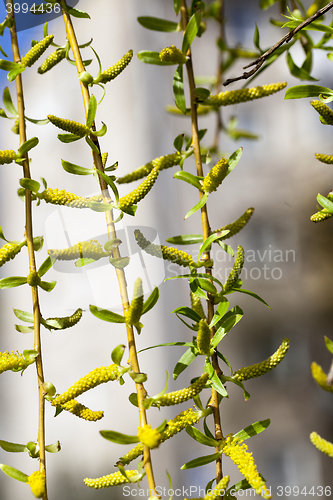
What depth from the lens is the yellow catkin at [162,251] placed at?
0.27 meters

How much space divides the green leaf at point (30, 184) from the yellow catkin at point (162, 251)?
94 millimetres

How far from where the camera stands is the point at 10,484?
2.13 ft

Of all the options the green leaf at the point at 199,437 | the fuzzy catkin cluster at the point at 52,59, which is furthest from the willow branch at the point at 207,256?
the fuzzy catkin cluster at the point at 52,59

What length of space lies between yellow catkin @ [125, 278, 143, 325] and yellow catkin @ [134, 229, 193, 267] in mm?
30

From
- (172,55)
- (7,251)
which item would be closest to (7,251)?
(7,251)

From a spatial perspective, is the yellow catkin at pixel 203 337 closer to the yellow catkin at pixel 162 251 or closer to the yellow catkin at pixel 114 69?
the yellow catkin at pixel 162 251

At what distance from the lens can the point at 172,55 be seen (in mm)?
322

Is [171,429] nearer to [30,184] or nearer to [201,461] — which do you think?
[201,461]

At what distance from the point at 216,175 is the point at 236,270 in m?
0.08

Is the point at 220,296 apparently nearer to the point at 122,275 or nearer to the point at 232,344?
the point at 122,275

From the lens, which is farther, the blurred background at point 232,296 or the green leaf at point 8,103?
the blurred background at point 232,296

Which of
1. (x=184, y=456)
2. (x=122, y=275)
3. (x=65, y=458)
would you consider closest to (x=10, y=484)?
(x=65, y=458)

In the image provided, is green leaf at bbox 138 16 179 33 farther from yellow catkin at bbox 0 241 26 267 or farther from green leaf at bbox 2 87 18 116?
yellow catkin at bbox 0 241 26 267

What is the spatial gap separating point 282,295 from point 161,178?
1.03ft
